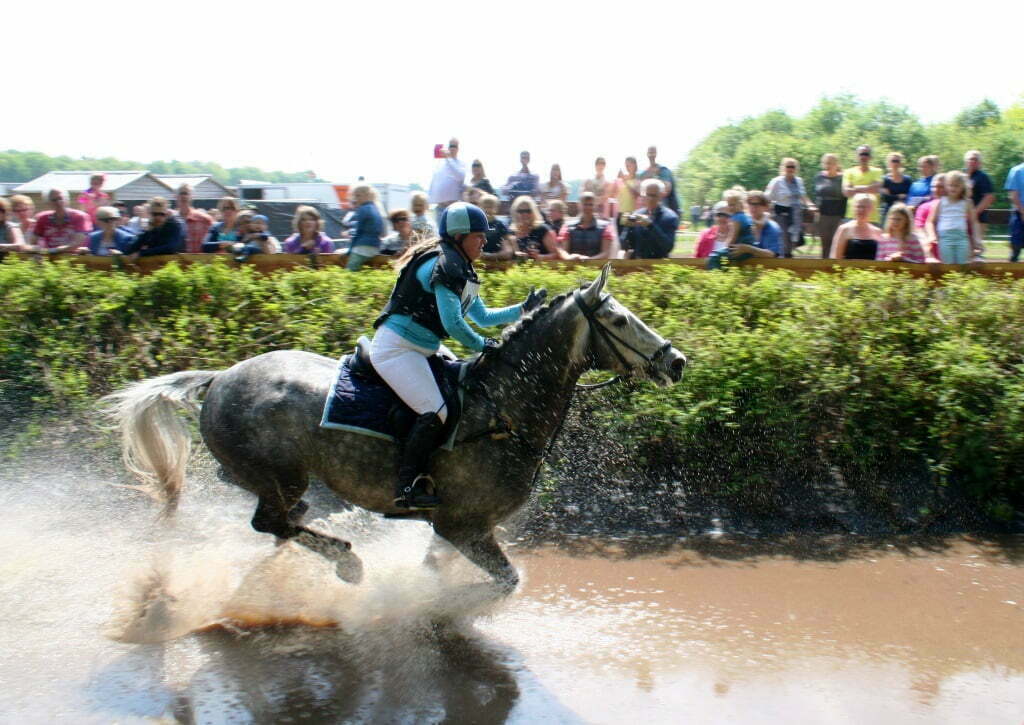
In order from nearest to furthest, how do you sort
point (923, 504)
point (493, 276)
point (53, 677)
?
point (53, 677)
point (923, 504)
point (493, 276)

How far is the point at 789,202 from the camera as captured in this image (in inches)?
447

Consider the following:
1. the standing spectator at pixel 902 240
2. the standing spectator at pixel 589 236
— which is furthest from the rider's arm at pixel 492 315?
the standing spectator at pixel 902 240

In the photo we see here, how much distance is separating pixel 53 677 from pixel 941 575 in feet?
17.5

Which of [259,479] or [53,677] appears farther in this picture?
[259,479]

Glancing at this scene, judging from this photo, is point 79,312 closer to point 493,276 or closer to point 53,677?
point 493,276

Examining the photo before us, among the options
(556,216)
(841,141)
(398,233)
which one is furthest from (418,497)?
(841,141)

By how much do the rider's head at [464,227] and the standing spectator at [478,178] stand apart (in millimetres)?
7434

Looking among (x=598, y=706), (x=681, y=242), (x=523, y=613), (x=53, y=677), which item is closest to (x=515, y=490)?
(x=523, y=613)

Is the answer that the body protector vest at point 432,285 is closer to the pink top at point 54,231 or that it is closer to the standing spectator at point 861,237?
the standing spectator at point 861,237

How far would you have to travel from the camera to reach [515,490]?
5.61 m

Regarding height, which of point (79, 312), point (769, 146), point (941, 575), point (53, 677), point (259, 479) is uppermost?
point (769, 146)

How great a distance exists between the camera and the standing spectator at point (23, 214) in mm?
11641

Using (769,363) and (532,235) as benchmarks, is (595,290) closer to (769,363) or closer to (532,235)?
(769,363)

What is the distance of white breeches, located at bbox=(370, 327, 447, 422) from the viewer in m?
5.48
